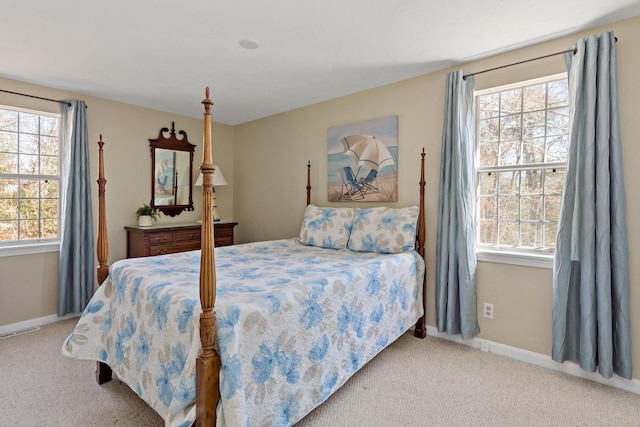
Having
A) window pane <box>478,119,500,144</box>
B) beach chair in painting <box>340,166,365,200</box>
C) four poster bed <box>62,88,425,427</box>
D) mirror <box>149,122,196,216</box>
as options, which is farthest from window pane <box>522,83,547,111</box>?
mirror <box>149,122,196,216</box>

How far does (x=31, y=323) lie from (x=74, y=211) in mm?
1135

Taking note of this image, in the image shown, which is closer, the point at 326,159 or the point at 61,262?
the point at 61,262

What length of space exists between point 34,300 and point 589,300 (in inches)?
183

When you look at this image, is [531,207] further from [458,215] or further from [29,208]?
[29,208]

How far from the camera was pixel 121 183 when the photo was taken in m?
3.76

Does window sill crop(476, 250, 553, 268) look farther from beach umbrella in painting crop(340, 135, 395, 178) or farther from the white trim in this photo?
the white trim

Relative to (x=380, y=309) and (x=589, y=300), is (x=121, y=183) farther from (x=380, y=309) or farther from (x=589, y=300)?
(x=589, y=300)

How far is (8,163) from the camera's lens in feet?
10.2

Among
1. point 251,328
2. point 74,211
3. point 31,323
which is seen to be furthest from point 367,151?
point 31,323

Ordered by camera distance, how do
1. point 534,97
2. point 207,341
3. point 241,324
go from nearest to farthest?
point 207,341, point 241,324, point 534,97

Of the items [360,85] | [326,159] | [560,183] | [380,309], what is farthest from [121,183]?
[560,183]

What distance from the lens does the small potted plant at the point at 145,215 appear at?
379cm

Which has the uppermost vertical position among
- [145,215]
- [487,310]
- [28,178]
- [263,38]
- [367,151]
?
[263,38]

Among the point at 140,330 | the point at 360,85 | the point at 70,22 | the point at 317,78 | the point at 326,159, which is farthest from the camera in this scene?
the point at 326,159
